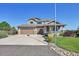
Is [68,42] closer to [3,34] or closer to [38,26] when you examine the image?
[38,26]

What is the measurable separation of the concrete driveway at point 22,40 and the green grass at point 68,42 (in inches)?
24.3

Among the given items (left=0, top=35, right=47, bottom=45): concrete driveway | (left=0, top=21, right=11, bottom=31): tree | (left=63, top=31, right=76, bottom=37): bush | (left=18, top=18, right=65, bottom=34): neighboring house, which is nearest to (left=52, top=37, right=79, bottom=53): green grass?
(left=63, top=31, right=76, bottom=37): bush

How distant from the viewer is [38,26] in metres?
10.8

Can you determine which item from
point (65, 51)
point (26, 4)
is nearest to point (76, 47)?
point (65, 51)

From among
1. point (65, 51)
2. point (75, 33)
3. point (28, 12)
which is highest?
point (28, 12)

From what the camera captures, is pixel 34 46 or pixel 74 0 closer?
pixel 74 0

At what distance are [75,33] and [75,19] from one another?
0.60 m

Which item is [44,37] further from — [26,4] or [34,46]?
[26,4]

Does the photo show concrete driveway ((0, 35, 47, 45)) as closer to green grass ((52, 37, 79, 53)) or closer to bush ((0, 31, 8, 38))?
bush ((0, 31, 8, 38))

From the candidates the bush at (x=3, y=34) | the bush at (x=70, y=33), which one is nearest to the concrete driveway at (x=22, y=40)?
the bush at (x=3, y=34)

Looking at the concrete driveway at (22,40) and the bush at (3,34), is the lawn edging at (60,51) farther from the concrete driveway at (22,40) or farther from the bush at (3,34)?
the bush at (3,34)

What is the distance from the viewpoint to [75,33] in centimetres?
1051

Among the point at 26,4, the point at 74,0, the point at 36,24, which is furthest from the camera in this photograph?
the point at 36,24

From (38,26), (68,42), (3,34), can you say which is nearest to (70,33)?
(68,42)
